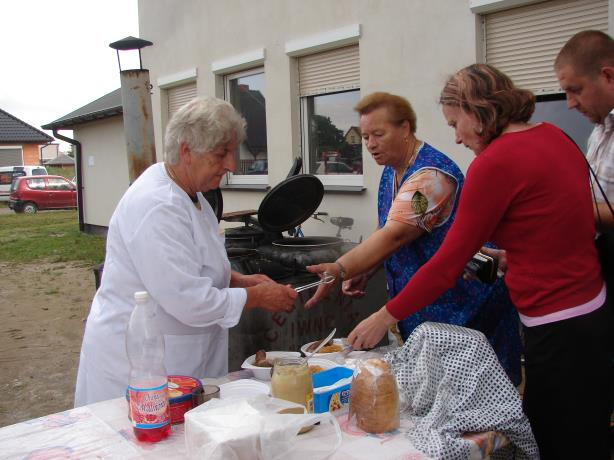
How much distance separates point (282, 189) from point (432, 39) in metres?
2.37

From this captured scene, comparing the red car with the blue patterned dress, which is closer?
the blue patterned dress

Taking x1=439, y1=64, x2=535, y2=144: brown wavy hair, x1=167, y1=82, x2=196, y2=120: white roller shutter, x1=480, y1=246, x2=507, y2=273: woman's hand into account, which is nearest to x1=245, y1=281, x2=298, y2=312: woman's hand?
x1=480, y1=246, x2=507, y2=273: woman's hand

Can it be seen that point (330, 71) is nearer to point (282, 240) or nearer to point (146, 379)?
point (282, 240)

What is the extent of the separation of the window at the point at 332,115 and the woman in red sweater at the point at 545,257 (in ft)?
16.2

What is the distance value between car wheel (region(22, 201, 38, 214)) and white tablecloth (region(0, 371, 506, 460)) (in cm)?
2731

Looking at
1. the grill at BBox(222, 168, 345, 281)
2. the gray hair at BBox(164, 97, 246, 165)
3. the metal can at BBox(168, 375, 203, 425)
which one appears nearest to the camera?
the metal can at BBox(168, 375, 203, 425)

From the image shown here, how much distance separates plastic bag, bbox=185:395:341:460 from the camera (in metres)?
1.37

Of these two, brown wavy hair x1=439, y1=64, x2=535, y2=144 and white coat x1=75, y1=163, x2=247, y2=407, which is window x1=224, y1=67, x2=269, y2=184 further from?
brown wavy hair x1=439, y1=64, x2=535, y2=144

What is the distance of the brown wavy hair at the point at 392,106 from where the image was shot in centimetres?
258

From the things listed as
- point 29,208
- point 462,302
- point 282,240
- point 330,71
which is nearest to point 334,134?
point 330,71

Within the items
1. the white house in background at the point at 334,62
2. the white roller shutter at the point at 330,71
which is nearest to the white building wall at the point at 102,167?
the white house in background at the point at 334,62

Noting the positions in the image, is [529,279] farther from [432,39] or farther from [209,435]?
[432,39]

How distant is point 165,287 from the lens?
1.96 m

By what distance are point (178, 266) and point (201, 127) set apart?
497mm
